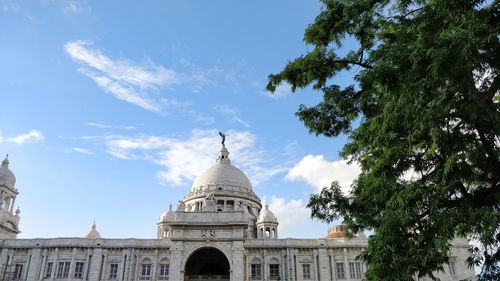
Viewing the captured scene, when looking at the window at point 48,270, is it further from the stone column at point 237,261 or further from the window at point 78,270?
the stone column at point 237,261

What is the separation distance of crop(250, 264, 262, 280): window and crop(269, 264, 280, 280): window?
113cm

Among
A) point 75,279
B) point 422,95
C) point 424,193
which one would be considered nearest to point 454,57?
point 422,95

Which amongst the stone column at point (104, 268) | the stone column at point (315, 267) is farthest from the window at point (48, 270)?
the stone column at point (315, 267)

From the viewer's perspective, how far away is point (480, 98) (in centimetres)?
1045

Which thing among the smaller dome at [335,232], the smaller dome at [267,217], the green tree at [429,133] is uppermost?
the smaller dome at [267,217]

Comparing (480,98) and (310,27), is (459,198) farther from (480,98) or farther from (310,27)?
(310,27)

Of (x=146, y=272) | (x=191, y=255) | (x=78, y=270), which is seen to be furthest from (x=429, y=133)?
(x=78, y=270)

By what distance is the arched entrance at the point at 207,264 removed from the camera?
46.9 metres

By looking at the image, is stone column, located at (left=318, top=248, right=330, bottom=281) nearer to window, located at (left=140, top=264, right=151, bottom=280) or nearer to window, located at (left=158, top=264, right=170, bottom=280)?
window, located at (left=158, top=264, right=170, bottom=280)

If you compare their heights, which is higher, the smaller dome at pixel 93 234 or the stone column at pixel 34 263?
the smaller dome at pixel 93 234

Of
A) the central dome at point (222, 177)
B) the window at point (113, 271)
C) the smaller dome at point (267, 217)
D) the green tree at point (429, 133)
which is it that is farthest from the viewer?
the central dome at point (222, 177)

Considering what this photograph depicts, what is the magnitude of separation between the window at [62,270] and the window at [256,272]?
18.9m

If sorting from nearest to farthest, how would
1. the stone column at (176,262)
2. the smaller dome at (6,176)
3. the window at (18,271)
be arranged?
the stone column at (176,262) < the window at (18,271) < the smaller dome at (6,176)

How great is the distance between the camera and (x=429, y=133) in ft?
35.4
